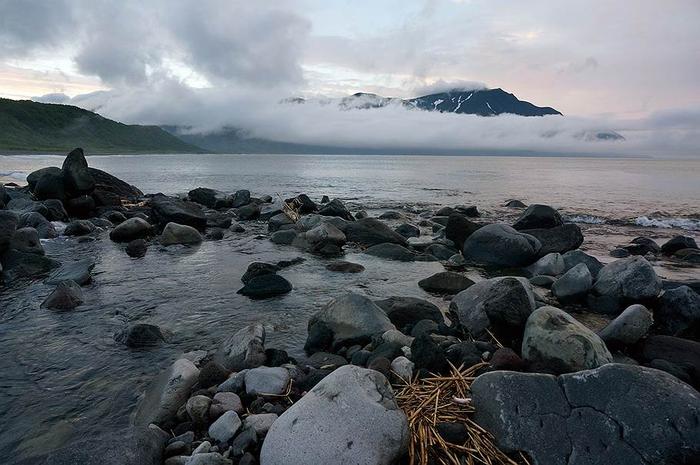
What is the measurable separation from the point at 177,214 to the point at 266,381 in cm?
1731

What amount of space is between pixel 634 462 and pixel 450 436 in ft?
5.42

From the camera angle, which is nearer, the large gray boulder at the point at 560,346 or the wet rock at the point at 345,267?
the large gray boulder at the point at 560,346

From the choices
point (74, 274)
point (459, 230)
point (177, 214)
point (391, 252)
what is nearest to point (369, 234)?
point (391, 252)

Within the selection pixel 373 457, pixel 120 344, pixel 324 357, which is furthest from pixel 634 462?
pixel 120 344

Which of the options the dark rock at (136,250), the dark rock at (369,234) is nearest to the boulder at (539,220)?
the dark rock at (369,234)

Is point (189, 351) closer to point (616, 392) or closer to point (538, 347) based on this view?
point (538, 347)

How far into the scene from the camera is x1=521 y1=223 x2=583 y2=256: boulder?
17388mm

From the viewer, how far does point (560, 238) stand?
17.7 meters

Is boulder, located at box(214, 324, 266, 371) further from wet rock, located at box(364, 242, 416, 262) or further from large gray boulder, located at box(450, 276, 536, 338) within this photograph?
wet rock, located at box(364, 242, 416, 262)

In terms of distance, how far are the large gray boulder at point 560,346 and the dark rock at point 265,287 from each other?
6.89 m

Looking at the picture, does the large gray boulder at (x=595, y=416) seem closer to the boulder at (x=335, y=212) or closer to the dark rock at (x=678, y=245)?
the dark rock at (x=678, y=245)

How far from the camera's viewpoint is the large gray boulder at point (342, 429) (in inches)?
171

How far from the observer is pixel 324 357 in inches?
309

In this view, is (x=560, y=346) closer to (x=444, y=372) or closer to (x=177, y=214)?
(x=444, y=372)
